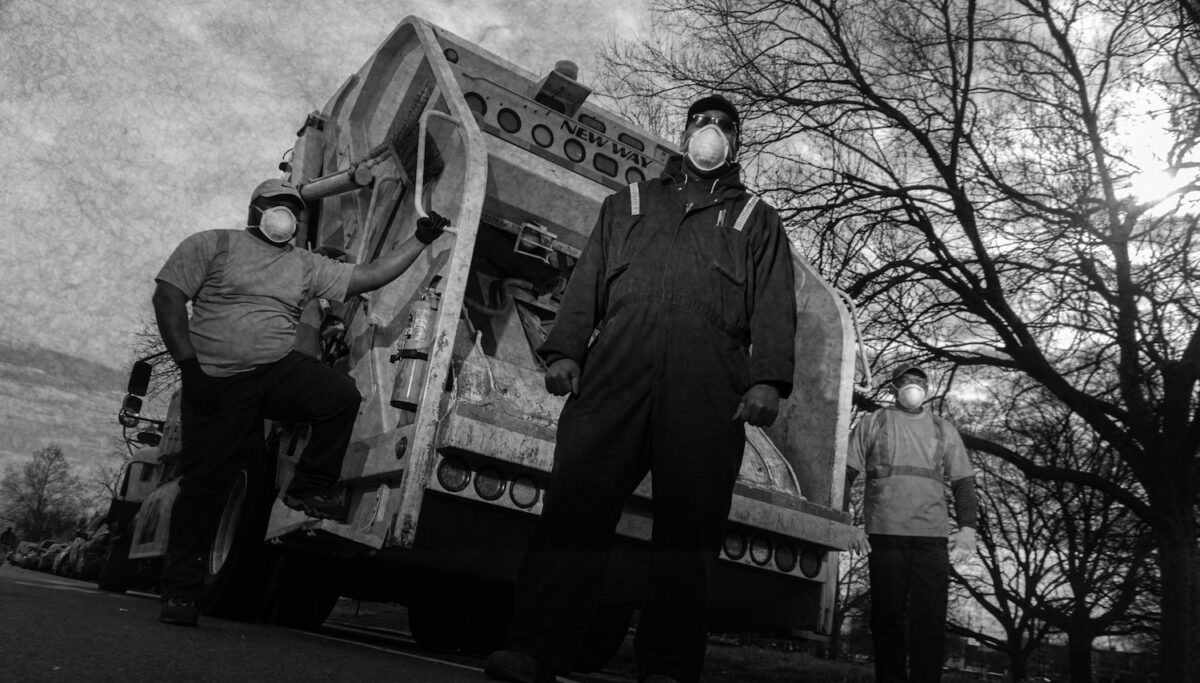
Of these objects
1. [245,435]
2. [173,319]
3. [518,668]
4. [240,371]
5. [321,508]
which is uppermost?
[173,319]

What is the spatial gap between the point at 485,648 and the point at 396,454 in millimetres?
2704

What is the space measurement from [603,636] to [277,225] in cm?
245

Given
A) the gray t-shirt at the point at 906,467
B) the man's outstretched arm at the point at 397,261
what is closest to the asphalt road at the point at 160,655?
the man's outstretched arm at the point at 397,261

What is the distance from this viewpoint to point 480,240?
511 cm

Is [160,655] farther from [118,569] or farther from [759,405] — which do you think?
[118,569]

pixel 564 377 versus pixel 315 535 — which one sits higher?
pixel 564 377

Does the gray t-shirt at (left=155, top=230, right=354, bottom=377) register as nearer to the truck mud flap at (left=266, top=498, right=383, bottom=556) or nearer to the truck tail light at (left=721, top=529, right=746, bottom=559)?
the truck mud flap at (left=266, top=498, right=383, bottom=556)

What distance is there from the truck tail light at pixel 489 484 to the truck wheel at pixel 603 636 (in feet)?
4.72

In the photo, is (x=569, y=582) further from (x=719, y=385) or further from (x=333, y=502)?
(x=333, y=502)

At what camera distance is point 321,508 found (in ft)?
13.3

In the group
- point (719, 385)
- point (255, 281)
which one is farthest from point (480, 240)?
point (719, 385)

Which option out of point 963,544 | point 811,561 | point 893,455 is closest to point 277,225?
point 811,561

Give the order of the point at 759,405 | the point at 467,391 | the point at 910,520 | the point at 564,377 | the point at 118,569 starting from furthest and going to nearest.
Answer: the point at 118,569 → the point at 910,520 → the point at 467,391 → the point at 564,377 → the point at 759,405

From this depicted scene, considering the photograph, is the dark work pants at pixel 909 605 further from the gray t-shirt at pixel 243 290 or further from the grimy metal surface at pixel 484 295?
the gray t-shirt at pixel 243 290
